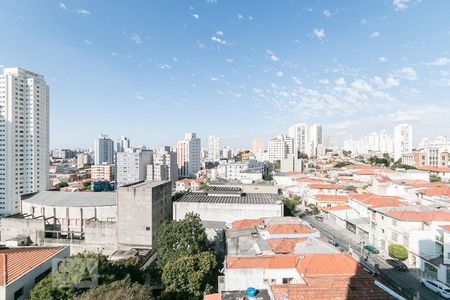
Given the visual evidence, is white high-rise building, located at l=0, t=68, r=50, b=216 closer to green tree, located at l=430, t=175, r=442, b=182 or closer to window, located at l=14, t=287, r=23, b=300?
window, located at l=14, t=287, r=23, b=300

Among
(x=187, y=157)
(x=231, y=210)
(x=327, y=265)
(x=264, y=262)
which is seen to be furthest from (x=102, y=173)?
(x=327, y=265)

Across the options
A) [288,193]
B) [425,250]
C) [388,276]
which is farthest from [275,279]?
[288,193]

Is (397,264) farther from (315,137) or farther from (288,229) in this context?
(315,137)

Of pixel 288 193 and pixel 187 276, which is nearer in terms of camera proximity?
pixel 187 276

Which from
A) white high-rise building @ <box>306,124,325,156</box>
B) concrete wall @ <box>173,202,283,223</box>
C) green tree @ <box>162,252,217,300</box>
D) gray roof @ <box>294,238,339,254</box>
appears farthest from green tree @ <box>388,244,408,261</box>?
white high-rise building @ <box>306,124,325,156</box>

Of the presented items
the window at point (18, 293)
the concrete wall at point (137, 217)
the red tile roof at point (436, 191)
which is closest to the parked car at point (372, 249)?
the red tile roof at point (436, 191)

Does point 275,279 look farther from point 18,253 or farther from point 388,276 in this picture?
point 18,253
